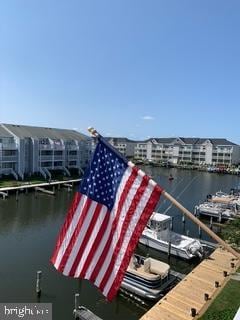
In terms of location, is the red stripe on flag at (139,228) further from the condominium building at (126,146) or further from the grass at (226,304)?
the condominium building at (126,146)

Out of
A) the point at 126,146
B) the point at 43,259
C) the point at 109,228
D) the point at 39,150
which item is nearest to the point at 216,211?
the point at 43,259

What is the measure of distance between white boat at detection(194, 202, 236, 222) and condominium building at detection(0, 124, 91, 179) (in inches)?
1503

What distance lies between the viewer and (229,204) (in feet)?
172

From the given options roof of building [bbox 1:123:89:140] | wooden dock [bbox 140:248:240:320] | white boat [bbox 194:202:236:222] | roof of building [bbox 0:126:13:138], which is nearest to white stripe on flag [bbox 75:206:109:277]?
wooden dock [bbox 140:248:240:320]

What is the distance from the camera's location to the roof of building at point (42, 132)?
7919 cm

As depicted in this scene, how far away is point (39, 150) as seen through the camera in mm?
78812

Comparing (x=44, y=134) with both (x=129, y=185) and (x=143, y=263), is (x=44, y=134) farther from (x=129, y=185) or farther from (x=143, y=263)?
(x=129, y=185)

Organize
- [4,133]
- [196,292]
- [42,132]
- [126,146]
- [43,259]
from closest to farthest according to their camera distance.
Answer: [196,292] < [43,259] < [4,133] < [42,132] < [126,146]

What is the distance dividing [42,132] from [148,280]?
2758 inches

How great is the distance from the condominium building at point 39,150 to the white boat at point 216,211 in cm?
3817

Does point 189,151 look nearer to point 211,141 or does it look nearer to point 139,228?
point 211,141

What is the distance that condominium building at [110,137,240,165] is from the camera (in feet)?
431

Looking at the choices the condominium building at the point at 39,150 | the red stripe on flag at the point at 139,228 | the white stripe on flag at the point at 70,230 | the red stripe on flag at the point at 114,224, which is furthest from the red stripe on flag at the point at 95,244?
the condominium building at the point at 39,150

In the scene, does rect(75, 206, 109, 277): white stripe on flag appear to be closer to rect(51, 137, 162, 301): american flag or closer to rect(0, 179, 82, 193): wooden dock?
rect(51, 137, 162, 301): american flag
